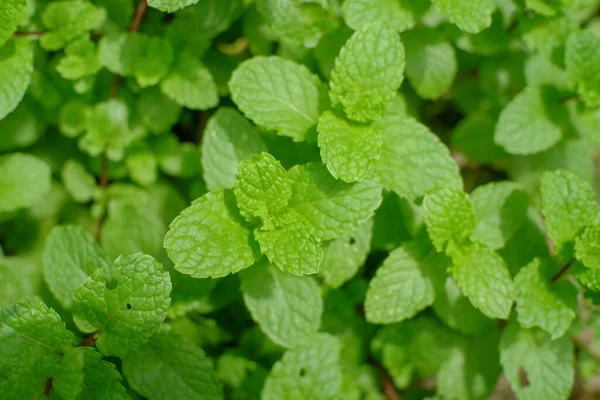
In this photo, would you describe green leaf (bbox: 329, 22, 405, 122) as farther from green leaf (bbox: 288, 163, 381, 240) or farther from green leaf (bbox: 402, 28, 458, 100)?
green leaf (bbox: 402, 28, 458, 100)

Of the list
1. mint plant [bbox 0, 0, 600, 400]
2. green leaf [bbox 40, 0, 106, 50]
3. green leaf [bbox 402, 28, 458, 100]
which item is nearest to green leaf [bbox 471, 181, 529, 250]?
mint plant [bbox 0, 0, 600, 400]

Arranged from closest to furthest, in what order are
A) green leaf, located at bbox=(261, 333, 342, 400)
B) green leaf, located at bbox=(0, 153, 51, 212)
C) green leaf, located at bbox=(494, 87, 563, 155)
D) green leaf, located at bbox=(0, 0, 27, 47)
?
green leaf, located at bbox=(0, 0, 27, 47)
green leaf, located at bbox=(261, 333, 342, 400)
green leaf, located at bbox=(0, 153, 51, 212)
green leaf, located at bbox=(494, 87, 563, 155)

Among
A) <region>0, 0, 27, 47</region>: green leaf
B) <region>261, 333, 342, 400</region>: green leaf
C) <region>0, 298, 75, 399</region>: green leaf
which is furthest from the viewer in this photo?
<region>261, 333, 342, 400</region>: green leaf

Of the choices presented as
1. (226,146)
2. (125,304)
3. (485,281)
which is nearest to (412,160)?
(485,281)

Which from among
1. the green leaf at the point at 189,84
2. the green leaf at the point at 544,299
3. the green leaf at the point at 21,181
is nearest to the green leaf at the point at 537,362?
the green leaf at the point at 544,299

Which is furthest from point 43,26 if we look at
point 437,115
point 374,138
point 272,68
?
point 437,115

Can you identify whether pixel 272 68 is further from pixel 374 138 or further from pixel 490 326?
pixel 490 326
